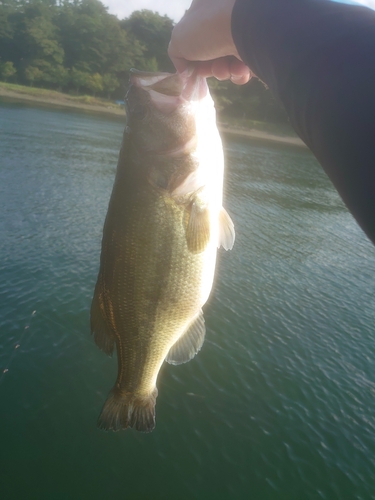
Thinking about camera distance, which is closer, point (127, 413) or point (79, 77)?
point (127, 413)

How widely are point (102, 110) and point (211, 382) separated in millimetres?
50562

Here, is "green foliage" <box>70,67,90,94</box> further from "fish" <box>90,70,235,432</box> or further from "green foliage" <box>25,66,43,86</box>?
"fish" <box>90,70,235,432</box>

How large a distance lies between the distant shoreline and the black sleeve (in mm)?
50161

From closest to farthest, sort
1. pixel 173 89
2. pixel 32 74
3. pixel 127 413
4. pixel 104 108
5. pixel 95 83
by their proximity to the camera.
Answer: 1. pixel 173 89
2. pixel 127 413
3. pixel 104 108
4. pixel 32 74
5. pixel 95 83

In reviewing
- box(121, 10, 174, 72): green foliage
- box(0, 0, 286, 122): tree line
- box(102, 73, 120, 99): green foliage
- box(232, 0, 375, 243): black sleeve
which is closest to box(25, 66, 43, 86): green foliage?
box(0, 0, 286, 122): tree line

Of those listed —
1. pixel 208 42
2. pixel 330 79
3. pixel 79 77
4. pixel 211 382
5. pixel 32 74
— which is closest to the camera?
pixel 330 79

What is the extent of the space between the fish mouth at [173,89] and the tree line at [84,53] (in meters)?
55.8

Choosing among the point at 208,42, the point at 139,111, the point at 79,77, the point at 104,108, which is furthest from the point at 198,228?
the point at 79,77

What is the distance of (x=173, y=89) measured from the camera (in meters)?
2.22

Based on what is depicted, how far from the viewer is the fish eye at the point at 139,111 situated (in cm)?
227

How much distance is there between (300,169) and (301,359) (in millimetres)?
25692

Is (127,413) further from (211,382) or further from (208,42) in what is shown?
(211,382)

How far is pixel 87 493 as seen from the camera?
18.3 feet

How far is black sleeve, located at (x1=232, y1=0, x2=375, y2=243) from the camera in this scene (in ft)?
2.91
